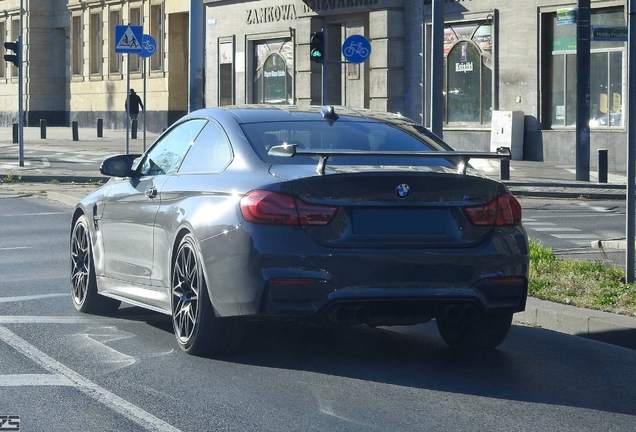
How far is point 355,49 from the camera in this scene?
2477 cm

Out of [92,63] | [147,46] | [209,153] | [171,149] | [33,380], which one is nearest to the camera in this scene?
[33,380]

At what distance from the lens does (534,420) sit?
224 inches

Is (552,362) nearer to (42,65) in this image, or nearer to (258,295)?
(258,295)

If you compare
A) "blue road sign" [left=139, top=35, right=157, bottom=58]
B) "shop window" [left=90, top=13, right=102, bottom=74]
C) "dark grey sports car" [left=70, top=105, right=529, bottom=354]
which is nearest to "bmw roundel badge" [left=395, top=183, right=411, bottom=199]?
"dark grey sports car" [left=70, top=105, right=529, bottom=354]

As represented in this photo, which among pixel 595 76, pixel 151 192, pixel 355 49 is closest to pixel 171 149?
pixel 151 192

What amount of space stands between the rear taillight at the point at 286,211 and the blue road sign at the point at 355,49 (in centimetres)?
1837

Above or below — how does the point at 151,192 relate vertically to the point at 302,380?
above

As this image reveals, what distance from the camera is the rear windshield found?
7188 millimetres

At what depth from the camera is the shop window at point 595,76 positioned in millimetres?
27453

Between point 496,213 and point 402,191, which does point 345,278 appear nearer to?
point 402,191

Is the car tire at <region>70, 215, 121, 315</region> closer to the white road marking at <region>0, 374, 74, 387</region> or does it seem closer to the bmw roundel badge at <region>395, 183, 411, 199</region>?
the white road marking at <region>0, 374, 74, 387</region>

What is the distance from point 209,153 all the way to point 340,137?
80cm

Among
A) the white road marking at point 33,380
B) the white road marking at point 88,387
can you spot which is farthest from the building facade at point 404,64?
the white road marking at point 33,380

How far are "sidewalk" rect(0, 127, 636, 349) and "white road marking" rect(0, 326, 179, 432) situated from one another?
3235 mm
